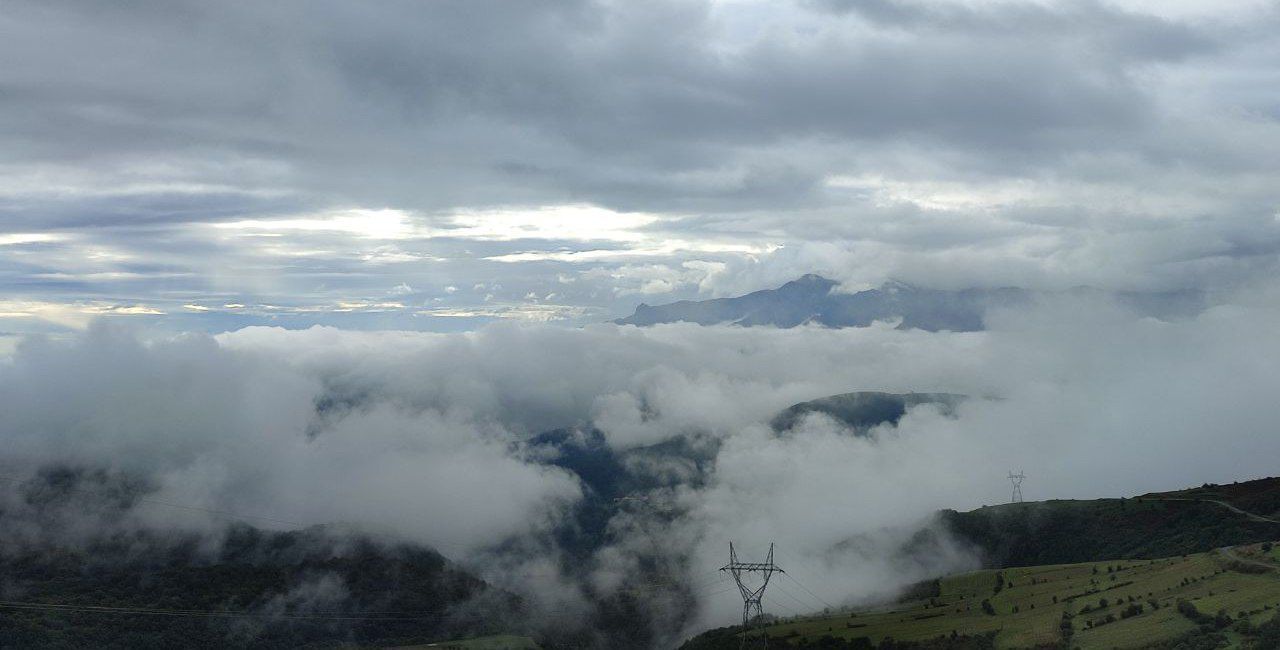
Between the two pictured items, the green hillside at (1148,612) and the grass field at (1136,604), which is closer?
the green hillside at (1148,612)

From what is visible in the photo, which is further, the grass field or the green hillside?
the grass field

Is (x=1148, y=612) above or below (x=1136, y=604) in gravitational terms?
above

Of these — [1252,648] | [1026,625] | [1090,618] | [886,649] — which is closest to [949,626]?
[886,649]

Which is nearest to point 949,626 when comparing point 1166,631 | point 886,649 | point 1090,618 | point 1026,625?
point 886,649

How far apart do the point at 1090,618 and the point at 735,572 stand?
68.2 m

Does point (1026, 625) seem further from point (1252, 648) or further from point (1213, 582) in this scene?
point (1252, 648)

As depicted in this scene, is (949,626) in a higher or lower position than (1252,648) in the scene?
lower

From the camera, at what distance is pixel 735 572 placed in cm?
18900

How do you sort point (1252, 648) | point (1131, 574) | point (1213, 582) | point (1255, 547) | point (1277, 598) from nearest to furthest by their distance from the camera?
point (1252, 648), point (1277, 598), point (1213, 582), point (1255, 547), point (1131, 574)

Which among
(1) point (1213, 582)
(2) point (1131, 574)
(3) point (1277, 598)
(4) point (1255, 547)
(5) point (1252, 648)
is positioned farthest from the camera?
(2) point (1131, 574)

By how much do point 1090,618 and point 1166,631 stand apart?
1084 inches

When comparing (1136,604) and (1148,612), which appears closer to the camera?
(1148,612)

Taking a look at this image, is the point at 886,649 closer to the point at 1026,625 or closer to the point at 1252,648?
the point at 1026,625

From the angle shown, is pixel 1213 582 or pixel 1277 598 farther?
pixel 1213 582
